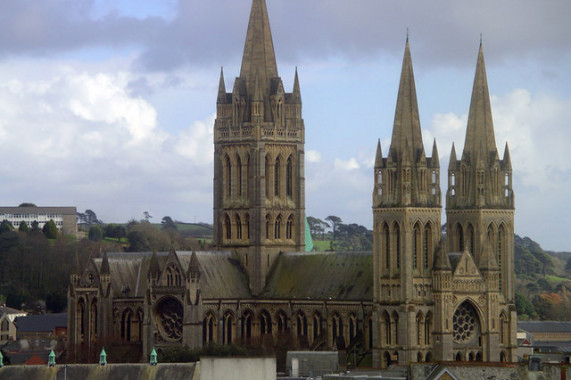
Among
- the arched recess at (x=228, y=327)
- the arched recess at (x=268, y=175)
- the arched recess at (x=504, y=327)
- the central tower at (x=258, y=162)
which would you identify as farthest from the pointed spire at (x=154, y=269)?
the arched recess at (x=504, y=327)

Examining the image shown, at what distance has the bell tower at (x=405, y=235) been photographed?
139375 mm

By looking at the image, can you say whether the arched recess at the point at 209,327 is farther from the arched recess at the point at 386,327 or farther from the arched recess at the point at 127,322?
the arched recess at the point at 386,327

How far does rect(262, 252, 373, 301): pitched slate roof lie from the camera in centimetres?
14775

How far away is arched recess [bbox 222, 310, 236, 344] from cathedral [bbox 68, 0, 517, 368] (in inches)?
4.6

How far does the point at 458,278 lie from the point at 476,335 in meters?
4.88

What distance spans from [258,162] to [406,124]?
1959 centimetres

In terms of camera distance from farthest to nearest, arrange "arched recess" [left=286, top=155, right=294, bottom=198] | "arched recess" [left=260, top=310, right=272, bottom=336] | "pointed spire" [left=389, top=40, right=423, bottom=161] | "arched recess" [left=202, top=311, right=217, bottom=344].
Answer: "arched recess" [left=286, top=155, right=294, bottom=198]
"arched recess" [left=260, top=310, right=272, bottom=336]
"arched recess" [left=202, top=311, right=217, bottom=344]
"pointed spire" [left=389, top=40, right=423, bottom=161]

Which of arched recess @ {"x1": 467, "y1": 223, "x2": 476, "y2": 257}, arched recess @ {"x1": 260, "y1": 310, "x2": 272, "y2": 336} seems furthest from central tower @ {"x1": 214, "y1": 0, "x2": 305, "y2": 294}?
arched recess @ {"x1": 467, "y1": 223, "x2": 476, "y2": 257}

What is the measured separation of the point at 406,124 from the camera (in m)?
141

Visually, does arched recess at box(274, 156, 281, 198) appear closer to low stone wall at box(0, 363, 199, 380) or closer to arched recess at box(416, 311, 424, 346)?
arched recess at box(416, 311, 424, 346)

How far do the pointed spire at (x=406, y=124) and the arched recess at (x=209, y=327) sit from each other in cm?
2217

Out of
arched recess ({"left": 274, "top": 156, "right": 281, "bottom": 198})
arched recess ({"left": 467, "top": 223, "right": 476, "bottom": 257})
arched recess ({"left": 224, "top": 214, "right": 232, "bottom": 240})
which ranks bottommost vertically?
arched recess ({"left": 467, "top": 223, "right": 476, "bottom": 257})

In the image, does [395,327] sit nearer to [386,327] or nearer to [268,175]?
[386,327]

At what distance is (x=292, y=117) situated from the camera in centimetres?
15938
